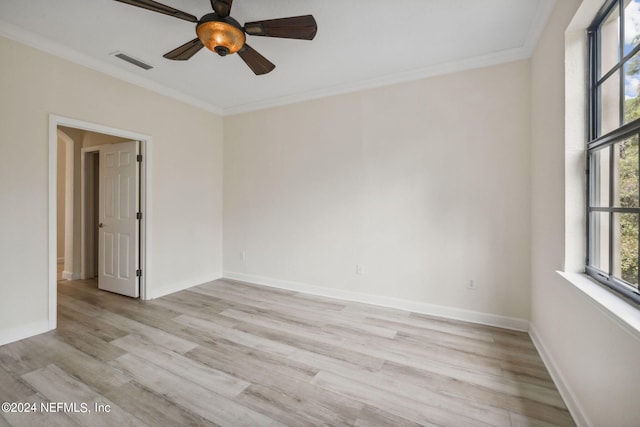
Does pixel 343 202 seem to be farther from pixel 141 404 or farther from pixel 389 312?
pixel 141 404

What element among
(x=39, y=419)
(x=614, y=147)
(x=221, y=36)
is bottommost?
(x=39, y=419)

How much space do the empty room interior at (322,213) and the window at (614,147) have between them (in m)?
0.02

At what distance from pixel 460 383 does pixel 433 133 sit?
7.72ft

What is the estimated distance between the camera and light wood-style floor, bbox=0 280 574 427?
5.24ft

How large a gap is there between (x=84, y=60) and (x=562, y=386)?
16.3 feet

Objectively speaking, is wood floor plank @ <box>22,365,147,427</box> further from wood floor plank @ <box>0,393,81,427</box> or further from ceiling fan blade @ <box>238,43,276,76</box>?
ceiling fan blade @ <box>238,43,276,76</box>

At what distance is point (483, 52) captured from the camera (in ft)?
8.73

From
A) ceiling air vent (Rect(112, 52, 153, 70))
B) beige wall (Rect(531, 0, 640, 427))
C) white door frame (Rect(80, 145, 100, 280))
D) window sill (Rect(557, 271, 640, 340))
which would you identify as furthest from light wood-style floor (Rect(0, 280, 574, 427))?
ceiling air vent (Rect(112, 52, 153, 70))

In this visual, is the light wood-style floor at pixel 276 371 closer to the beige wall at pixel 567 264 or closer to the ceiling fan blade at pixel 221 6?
the beige wall at pixel 567 264

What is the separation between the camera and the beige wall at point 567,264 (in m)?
1.17

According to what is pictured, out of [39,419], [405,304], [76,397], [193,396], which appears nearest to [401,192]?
[405,304]

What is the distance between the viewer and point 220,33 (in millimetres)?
1816

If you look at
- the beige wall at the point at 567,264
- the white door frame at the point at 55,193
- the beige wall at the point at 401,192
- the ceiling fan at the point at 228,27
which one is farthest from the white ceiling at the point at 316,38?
the white door frame at the point at 55,193

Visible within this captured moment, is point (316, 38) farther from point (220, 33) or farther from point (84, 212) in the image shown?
point (84, 212)
